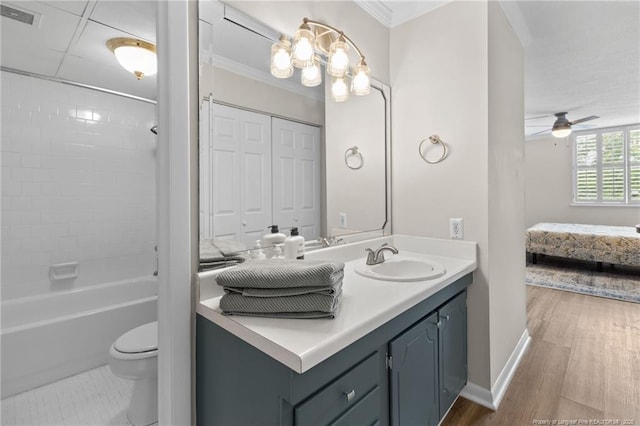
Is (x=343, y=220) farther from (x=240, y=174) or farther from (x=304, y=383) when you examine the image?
(x=304, y=383)

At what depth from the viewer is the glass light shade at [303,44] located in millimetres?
1442

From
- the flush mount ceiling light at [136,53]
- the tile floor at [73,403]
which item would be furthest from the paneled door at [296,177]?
the tile floor at [73,403]

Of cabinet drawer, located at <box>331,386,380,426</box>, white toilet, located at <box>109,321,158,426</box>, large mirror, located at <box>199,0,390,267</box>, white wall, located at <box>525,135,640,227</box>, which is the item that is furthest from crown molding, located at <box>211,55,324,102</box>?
white wall, located at <box>525,135,640,227</box>

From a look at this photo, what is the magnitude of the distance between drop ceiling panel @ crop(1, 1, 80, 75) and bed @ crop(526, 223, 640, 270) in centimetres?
597

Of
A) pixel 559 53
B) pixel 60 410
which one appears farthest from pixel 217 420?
pixel 559 53

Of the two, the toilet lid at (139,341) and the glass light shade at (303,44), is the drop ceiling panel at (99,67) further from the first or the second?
the toilet lid at (139,341)

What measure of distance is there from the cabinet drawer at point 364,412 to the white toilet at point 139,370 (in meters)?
1.21

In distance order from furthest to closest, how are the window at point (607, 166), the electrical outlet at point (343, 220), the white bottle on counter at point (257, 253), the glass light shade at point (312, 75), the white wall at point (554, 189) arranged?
1. the white wall at point (554, 189)
2. the window at point (607, 166)
3. the electrical outlet at point (343, 220)
4. the glass light shade at point (312, 75)
5. the white bottle on counter at point (257, 253)

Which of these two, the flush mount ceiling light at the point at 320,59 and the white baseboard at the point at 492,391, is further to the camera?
the white baseboard at the point at 492,391

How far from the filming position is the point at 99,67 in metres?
2.24

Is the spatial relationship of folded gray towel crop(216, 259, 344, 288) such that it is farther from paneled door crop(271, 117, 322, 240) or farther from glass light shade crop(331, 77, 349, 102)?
glass light shade crop(331, 77, 349, 102)

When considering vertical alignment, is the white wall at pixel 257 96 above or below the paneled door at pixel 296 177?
above

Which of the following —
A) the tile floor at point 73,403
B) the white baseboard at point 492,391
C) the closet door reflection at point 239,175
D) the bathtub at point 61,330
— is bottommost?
the tile floor at point 73,403

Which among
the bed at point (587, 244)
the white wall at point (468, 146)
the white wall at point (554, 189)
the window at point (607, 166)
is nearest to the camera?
the white wall at point (468, 146)
